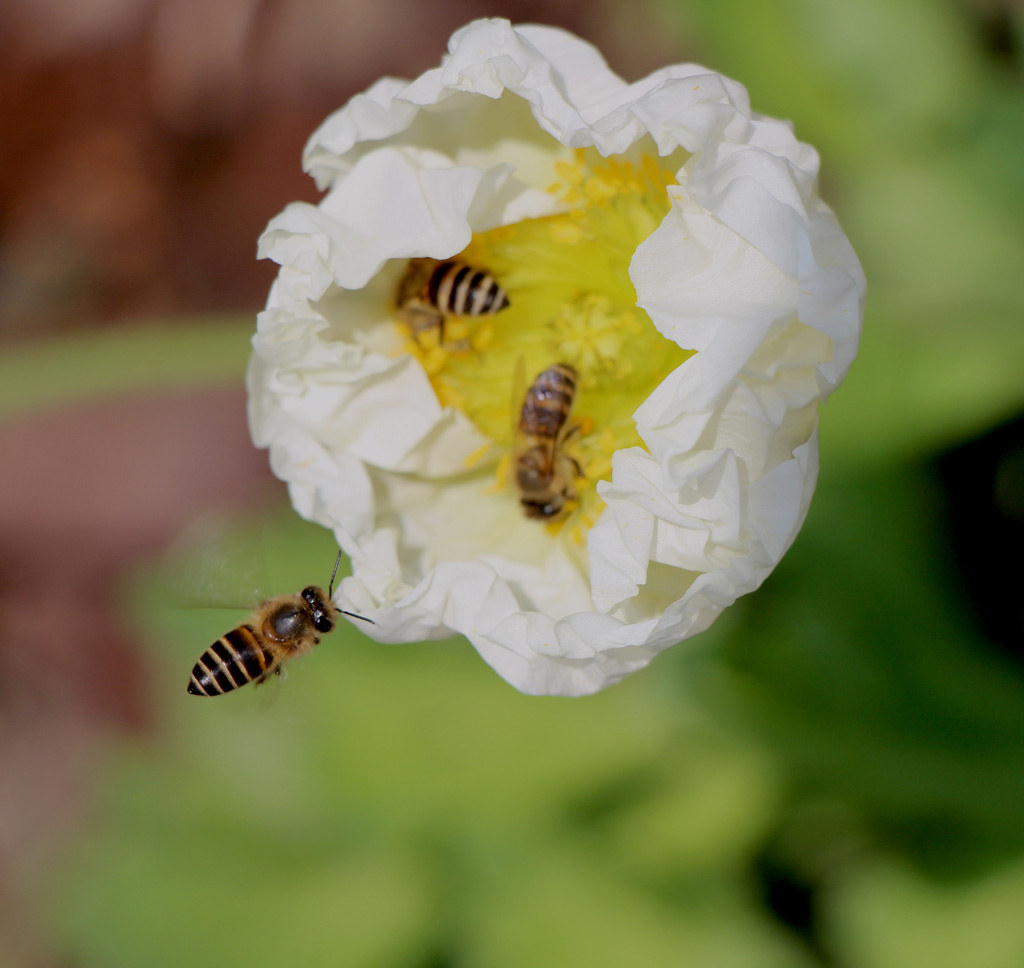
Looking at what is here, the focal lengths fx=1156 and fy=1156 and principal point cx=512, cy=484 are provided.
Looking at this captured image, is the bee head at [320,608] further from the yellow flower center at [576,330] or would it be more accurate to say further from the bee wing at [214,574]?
the yellow flower center at [576,330]

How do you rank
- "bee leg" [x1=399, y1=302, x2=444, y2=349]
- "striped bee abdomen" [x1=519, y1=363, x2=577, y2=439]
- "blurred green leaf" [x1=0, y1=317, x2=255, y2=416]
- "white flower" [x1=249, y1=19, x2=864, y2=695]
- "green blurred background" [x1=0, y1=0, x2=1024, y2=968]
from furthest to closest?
1. "blurred green leaf" [x1=0, y1=317, x2=255, y2=416]
2. "green blurred background" [x1=0, y1=0, x2=1024, y2=968]
3. "bee leg" [x1=399, y1=302, x2=444, y2=349]
4. "striped bee abdomen" [x1=519, y1=363, x2=577, y2=439]
5. "white flower" [x1=249, y1=19, x2=864, y2=695]

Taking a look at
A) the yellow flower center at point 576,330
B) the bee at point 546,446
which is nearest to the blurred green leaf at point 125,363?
the yellow flower center at point 576,330

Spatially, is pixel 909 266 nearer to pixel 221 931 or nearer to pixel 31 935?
pixel 221 931

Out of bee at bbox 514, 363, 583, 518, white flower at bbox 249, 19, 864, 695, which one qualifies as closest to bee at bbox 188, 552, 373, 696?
white flower at bbox 249, 19, 864, 695

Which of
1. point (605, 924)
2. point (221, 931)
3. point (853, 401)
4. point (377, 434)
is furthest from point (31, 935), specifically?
point (853, 401)

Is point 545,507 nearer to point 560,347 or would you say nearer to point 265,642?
point 560,347

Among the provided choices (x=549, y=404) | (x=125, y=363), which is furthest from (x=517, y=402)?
(x=125, y=363)

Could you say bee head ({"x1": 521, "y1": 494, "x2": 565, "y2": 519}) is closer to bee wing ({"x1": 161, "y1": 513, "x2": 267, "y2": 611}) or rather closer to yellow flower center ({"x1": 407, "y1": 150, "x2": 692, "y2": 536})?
yellow flower center ({"x1": 407, "y1": 150, "x2": 692, "y2": 536})

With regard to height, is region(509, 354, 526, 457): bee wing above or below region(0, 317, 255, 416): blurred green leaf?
above
